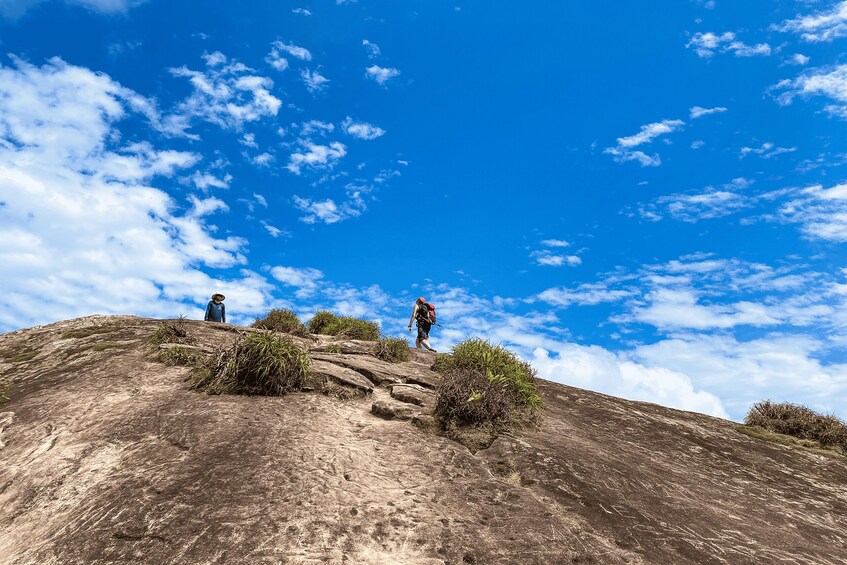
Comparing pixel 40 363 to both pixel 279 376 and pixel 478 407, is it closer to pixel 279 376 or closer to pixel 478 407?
pixel 279 376

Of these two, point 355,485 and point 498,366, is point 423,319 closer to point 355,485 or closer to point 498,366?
point 498,366

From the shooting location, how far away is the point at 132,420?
760 cm

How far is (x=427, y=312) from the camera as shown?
1938cm

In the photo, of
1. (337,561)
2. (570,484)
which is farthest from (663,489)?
(337,561)

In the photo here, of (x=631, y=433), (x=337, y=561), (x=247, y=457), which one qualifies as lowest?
(x=337, y=561)

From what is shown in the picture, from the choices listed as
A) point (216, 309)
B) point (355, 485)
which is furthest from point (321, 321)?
point (355, 485)

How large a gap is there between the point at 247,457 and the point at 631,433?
24.7 ft

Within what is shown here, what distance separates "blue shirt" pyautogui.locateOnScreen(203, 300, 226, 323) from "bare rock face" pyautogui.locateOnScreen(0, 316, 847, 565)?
22.5 feet

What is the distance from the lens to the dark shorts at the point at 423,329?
19297mm

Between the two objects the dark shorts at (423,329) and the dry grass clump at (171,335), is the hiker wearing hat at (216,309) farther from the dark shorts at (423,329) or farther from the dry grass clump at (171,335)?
the dark shorts at (423,329)

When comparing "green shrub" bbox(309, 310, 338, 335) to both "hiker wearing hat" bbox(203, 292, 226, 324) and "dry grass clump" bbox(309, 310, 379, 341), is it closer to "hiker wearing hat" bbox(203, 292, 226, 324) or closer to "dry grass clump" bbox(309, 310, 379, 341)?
"dry grass clump" bbox(309, 310, 379, 341)

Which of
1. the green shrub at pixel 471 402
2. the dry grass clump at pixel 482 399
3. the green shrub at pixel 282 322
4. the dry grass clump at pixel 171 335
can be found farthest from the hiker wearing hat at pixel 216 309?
the green shrub at pixel 471 402

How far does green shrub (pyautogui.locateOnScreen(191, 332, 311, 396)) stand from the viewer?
854cm

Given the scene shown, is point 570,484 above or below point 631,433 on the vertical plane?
below
